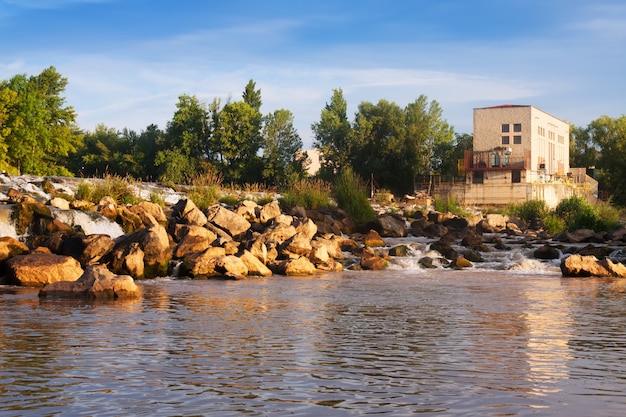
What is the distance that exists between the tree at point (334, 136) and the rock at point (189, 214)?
4703 centimetres

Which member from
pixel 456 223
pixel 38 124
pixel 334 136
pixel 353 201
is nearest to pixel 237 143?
pixel 334 136

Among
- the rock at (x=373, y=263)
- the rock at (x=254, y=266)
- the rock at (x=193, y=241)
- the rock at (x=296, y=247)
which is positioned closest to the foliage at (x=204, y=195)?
the rock at (x=193, y=241)

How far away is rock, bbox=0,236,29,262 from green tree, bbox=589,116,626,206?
54.4 m

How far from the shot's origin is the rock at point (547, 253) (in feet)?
95.2

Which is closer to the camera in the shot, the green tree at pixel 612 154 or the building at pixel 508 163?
the green tree at pixel 612 154

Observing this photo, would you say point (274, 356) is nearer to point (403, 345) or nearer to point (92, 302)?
point (403, 345)

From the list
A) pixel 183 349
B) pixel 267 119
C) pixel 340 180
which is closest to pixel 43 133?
pixel 267 119

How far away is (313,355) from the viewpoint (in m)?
9.77

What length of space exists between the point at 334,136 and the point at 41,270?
207 feet

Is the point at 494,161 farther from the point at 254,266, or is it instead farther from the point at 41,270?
the point at 41,270

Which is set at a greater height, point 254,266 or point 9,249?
point 9,249

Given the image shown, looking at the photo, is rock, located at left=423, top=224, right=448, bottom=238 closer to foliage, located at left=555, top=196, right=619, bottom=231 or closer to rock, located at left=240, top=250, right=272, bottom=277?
foliage, located at left=555, top=196, right=619, bottom=231

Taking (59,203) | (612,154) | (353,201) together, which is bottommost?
(59,203)

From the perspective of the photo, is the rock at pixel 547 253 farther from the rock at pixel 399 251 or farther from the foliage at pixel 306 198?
the foliage at pixel 306 198
